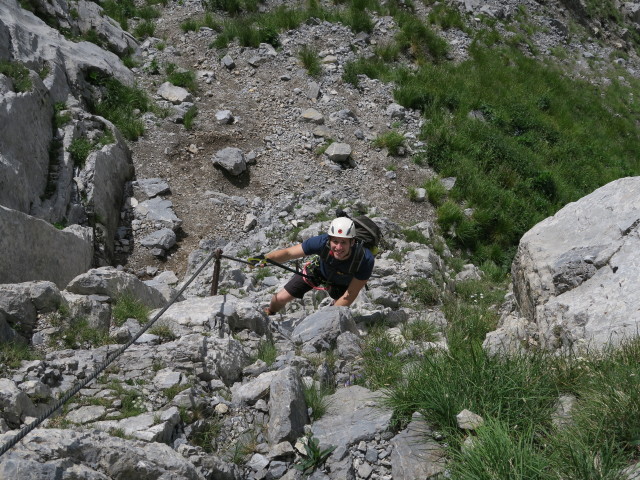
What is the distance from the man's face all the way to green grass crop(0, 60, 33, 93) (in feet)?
20.4

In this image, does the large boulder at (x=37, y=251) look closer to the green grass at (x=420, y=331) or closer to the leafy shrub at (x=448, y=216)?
the green grass at (x=420, y=331)

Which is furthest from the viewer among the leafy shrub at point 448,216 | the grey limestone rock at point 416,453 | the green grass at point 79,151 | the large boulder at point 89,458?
the leafy shrub at point 448,216

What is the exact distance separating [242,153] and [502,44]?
1120 cm

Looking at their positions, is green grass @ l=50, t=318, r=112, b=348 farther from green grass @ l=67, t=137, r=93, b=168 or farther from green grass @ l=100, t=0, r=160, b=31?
green grass @ l=100, t=0, r=160, b=31

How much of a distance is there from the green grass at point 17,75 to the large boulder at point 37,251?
2876 mm

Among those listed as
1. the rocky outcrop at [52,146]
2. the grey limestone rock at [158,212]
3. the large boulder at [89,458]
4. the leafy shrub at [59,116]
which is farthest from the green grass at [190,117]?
the large boulder at [89,458]

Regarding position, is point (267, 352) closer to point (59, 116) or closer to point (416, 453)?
point (416, 453)

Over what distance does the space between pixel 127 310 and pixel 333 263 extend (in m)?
2.63

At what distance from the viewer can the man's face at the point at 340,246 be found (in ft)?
21.9

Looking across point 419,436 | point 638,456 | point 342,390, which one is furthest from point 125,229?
point 638,456

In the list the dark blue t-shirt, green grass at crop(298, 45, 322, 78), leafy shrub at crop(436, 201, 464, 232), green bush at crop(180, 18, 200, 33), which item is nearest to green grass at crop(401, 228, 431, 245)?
leafy shrub at crop(436, 201, 464, 232)

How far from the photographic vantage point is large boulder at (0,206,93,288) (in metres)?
6.21

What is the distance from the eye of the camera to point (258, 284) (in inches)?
366

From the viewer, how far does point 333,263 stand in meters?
7.05
